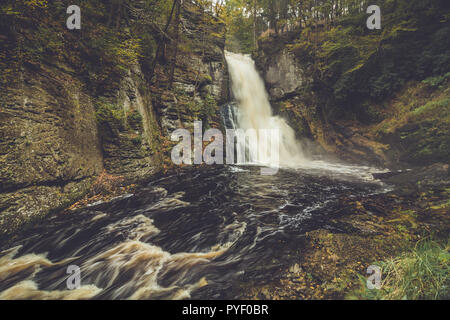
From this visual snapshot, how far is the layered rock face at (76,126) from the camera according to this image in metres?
4.62

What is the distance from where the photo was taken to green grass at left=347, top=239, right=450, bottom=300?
203cm

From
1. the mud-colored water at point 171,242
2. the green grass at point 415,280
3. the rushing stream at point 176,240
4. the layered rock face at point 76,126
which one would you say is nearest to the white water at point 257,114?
the layered rock face at point 76,126

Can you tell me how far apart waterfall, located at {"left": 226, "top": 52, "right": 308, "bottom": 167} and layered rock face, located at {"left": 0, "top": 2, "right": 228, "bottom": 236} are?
3652 mm

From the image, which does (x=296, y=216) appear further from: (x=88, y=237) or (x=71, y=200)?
(x=71, y=200)

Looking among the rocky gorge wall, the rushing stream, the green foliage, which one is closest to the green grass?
the rushing stream

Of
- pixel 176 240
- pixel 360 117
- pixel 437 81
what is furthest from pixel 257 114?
pixel 176 240

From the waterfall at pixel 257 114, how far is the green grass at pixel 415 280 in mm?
10102

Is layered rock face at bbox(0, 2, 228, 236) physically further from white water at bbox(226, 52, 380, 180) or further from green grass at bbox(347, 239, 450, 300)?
green grass at bbox(347, 239, 450, 300)

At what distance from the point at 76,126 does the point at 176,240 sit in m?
5.51

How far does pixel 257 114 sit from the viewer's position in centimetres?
1460

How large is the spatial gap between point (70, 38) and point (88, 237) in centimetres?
700

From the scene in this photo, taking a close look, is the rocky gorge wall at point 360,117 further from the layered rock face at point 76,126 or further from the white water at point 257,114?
the layered rock face at point 76,126

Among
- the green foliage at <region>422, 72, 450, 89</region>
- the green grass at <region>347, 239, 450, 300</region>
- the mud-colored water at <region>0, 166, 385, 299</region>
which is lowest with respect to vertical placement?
the mud-colored water at <region>0, 166, 385, 299</region>

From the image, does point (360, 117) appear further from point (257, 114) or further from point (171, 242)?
point (171, 242)
